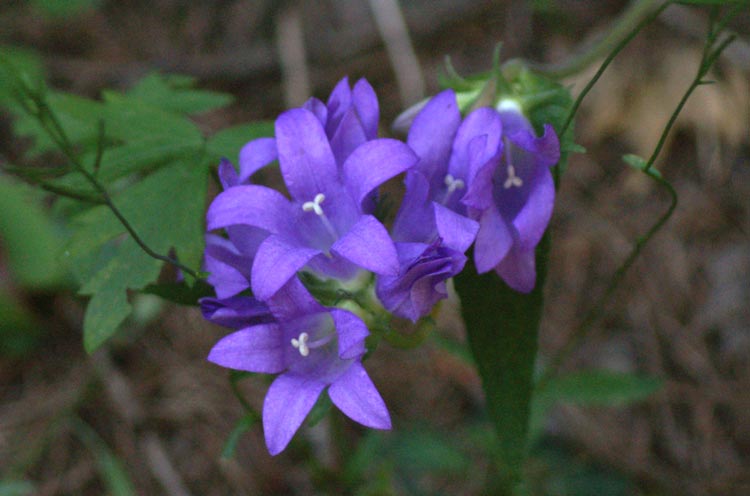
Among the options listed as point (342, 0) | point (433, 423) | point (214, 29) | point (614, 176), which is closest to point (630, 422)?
point (433, 423)

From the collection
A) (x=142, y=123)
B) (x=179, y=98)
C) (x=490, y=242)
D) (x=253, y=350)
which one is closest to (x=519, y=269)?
(x=490, y=242)

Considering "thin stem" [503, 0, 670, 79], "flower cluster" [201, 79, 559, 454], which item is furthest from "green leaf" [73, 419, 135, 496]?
"thin stem" [503, 0, 670, 79]

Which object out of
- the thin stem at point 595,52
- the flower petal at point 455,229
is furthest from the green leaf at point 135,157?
the thin stem at point 595,52

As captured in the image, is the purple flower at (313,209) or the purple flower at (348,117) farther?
the purple flower at (348,117)

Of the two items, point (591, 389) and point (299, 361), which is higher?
point (299, 361)

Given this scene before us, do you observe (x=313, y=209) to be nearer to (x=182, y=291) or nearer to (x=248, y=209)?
(x=248, y=209)

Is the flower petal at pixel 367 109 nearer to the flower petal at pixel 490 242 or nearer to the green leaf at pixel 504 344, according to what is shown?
the flower petal at pixel 490 242

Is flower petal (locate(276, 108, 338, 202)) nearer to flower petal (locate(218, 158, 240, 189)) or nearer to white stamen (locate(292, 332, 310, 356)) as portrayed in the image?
flower petal (locate(218, 158, 240, 189))
